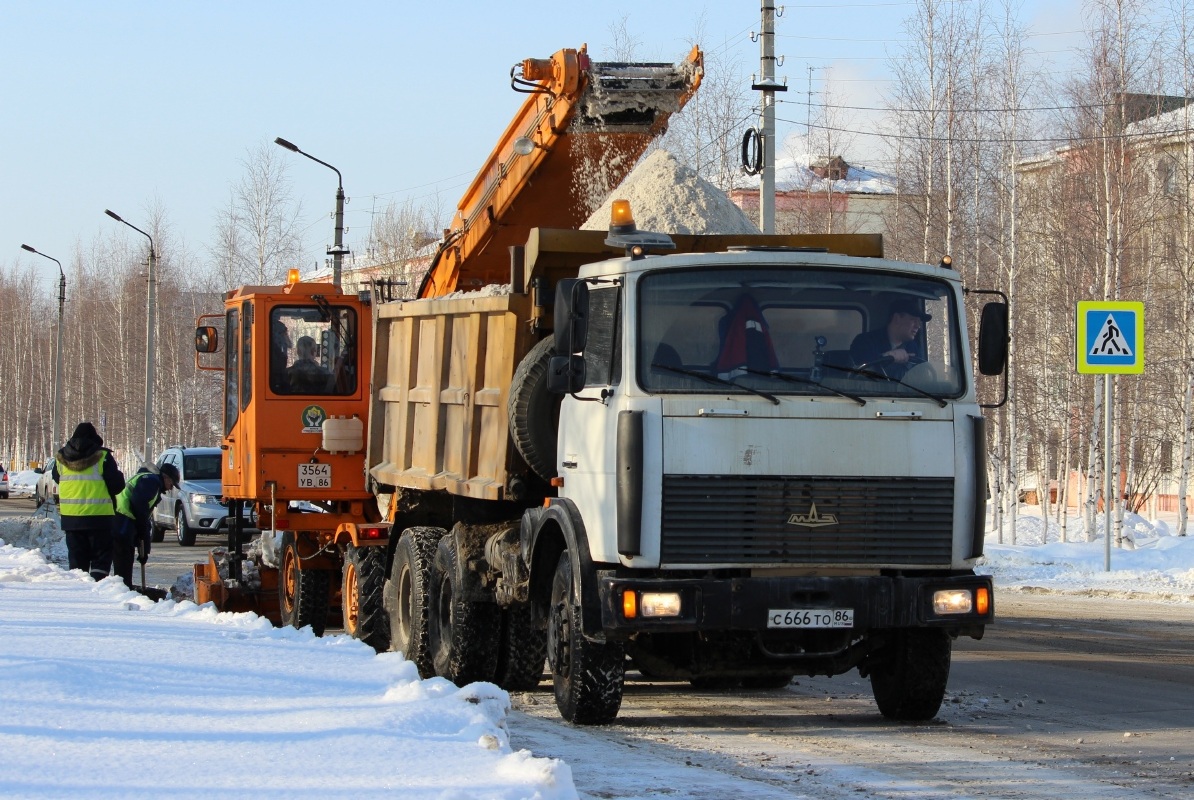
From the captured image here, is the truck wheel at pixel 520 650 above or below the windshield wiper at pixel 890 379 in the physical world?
below

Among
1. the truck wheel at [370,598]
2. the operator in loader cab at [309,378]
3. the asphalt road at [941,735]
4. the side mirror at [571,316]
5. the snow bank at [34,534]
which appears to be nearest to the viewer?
the asphalt road at [941,735]

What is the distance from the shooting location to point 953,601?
309 inches

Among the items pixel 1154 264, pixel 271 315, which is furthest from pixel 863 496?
pixel 1154 264

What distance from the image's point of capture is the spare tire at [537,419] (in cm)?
891

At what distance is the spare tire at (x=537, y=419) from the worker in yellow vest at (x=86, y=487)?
7.12 m

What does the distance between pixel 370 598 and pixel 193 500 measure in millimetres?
17538

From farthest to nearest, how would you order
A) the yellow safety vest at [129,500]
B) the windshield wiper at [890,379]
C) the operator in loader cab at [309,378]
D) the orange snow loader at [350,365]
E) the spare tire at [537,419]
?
the yellow safety vest at [129,500] < the operator in loader cab at [309,378] < the orange snow loader at [350,365] < the spare tire at [537,419] < the windshield wiper at [890,379]

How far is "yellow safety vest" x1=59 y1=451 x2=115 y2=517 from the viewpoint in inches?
580

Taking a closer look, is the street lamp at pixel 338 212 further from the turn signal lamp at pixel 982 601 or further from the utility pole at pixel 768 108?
the turn signal lamp at pixel 982 601

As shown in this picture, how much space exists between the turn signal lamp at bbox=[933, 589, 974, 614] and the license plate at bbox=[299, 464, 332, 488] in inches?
263

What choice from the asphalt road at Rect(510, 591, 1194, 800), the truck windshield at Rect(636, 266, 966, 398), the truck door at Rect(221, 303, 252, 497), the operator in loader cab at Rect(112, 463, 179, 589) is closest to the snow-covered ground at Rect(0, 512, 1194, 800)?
the asphalt road at Rect(510, 591, 1194, 800)

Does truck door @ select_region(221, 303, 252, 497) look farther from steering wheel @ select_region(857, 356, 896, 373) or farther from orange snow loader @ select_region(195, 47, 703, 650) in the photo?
steering wheel @ select_region(857, 356, 896, 373)

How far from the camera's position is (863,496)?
7.68 meters

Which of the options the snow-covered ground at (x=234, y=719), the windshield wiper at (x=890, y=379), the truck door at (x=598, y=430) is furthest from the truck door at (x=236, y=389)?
the windshield wiper at (x=890, y=379)
